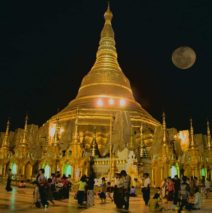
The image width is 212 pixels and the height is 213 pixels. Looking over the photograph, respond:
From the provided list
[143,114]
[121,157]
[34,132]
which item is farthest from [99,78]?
[121,157]

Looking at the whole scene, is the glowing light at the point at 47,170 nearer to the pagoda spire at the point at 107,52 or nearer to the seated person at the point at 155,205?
the seated person at the point at 155,205

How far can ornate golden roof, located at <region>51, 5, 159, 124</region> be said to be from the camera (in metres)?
40.5

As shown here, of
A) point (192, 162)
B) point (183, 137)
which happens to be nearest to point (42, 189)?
point (192, 162)

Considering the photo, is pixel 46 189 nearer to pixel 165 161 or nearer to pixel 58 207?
pixel 58 207

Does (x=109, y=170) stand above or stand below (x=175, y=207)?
above

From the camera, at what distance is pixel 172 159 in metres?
26.6

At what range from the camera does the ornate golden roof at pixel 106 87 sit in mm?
40469

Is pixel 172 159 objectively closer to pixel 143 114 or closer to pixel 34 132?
pixel 143 114

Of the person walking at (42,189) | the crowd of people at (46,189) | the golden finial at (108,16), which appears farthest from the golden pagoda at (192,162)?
the golden finial at (108,16)

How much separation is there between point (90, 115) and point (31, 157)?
9.80m

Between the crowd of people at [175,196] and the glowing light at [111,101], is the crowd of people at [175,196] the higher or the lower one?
the lower one

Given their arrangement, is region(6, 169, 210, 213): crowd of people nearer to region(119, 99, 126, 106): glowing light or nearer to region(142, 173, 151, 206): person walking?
region(142, 173, 151, 206): person walking

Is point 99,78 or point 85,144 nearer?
point 85,144

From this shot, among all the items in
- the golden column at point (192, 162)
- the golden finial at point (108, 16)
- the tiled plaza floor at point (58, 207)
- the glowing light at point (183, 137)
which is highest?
the golden finial at point (108, 16)
